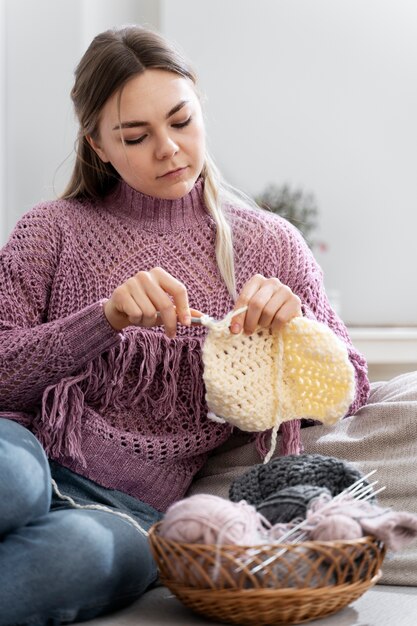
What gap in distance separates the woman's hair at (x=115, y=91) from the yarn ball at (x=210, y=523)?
490mm

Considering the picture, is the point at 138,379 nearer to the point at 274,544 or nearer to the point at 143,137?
the point at 143,137

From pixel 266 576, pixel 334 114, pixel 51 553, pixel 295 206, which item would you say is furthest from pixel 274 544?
pixel 334 114

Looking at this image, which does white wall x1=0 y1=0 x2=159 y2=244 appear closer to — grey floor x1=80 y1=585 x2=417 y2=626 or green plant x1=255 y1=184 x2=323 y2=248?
green plant x1=255 y1=184 x2=323 y2=248

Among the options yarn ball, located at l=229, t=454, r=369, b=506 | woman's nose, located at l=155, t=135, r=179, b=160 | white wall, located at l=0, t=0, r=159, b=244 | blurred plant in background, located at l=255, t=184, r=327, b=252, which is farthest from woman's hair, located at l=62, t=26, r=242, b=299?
blurred plant in background, located at l=255, t=184, r=327, b=252

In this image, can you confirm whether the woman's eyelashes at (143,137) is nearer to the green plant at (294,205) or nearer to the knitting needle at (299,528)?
the knitting needle at (299,528)

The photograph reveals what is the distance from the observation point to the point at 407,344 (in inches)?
96.7

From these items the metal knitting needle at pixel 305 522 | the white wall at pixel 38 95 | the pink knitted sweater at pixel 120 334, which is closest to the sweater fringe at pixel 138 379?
the pink knitted sweater at pixel 120 334

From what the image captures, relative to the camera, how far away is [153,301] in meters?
1.27

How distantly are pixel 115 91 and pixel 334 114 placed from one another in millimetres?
1311

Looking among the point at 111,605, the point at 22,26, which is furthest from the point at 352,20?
the point at 111,605

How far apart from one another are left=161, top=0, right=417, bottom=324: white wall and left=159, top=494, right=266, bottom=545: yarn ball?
167 cm

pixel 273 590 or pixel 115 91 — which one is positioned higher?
pixel 115 91

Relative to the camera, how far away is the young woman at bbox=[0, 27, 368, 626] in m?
1.30

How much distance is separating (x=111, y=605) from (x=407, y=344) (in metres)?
1.43
